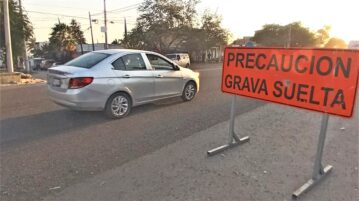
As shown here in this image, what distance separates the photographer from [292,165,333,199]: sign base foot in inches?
154

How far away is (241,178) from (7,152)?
354 centimetres

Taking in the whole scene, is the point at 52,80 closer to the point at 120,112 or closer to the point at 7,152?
the point at 120,112

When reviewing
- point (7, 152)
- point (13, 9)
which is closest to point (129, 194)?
point (7, 152)

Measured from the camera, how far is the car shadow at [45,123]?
6270mm

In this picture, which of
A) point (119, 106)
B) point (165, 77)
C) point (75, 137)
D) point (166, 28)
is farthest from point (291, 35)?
point (75, 137)

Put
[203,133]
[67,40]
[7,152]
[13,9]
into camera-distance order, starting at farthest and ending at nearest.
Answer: [67,40] → [13,9] → [203,133] → [7,152]

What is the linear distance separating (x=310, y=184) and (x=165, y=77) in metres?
5.35

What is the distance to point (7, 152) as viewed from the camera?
5.38 m

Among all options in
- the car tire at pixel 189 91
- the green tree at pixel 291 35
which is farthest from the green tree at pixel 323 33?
the car tire at pixel 189 91

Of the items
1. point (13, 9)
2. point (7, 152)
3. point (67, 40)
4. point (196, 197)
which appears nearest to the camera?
point (196, 197)

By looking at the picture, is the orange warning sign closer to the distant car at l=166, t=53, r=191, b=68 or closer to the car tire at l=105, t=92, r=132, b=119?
the car tire at l=105, t=92, r=132, b=119

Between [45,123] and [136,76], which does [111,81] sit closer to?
[136,76]

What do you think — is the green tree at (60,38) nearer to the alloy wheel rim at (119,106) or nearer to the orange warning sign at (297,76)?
the alloy wheel rim at (119,106)

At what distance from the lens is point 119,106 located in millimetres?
7758
